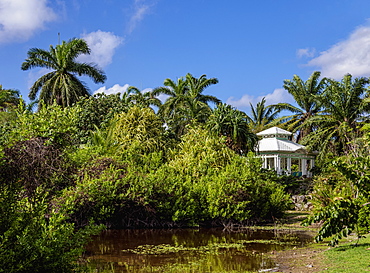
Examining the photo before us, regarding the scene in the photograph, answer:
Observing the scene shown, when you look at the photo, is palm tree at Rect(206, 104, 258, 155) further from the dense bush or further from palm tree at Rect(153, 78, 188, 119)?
the dense bush

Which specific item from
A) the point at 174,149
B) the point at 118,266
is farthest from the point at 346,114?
the point at 118,266

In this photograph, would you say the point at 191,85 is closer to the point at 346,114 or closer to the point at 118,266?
the point at 346,114

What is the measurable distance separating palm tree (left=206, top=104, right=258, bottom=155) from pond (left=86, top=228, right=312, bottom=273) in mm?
8282

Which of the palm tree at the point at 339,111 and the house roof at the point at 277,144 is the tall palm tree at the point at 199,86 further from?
the palm tree at the point at 339,111

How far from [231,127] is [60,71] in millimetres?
13807

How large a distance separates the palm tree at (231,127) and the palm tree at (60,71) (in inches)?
427

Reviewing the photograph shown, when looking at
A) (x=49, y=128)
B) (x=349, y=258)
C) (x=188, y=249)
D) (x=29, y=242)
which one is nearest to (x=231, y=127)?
(x=188, y=249)

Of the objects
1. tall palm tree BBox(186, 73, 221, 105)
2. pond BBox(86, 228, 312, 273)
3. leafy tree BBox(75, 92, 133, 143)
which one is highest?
tall palm tree BBox(186, 73, 221, 105)

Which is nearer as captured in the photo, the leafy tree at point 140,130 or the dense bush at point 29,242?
the dense bush at point 29,242

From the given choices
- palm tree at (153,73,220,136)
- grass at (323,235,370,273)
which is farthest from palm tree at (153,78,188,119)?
grass at (323,235,370,273)

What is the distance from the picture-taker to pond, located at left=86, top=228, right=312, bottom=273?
9859 mm

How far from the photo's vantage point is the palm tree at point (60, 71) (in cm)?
2975

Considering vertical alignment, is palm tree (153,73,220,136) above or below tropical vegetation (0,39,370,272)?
above

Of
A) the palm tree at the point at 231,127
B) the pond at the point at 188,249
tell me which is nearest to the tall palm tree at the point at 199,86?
the palm tree at the point at 231,127
